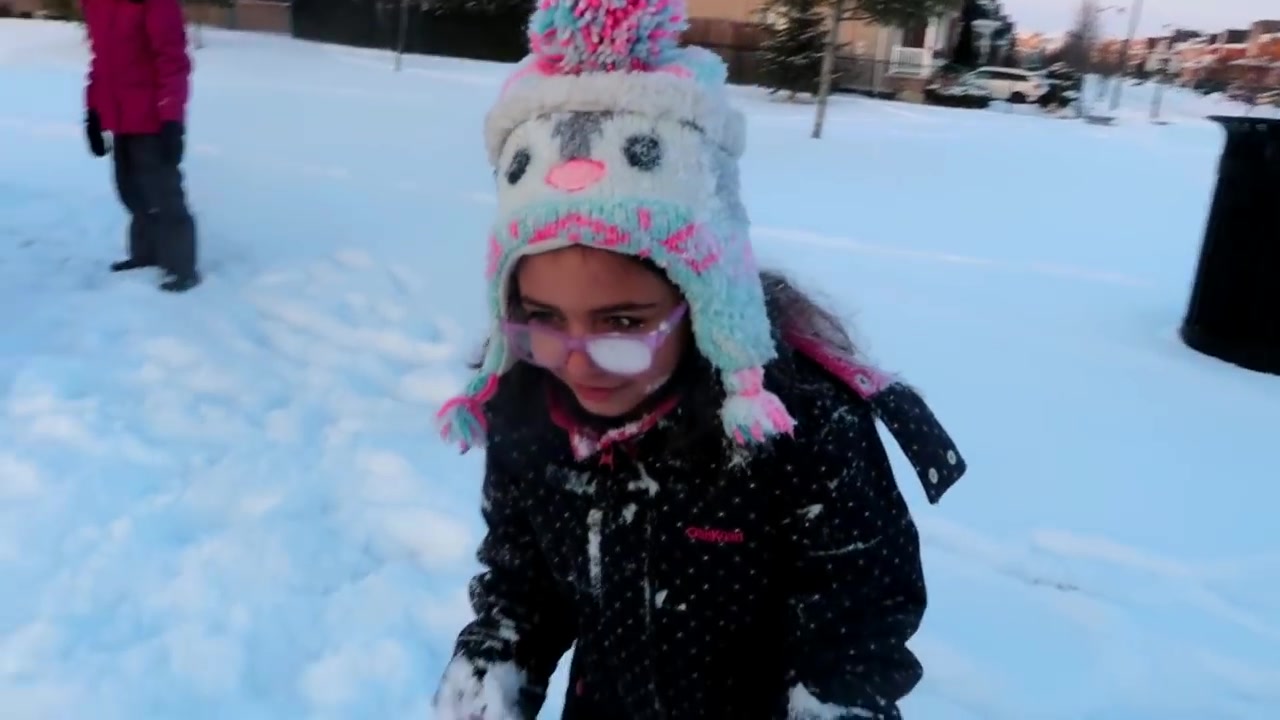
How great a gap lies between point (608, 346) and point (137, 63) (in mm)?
4420

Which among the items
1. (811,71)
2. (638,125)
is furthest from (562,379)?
(811,71)

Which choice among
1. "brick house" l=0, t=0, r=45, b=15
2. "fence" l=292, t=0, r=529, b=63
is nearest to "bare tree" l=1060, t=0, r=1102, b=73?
"fence" l=292, t=0, r=529, b=63

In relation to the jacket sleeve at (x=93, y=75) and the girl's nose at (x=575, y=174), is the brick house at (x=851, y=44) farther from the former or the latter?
the girl's nose at (x=575, y=174)

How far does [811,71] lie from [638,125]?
16.7 metres

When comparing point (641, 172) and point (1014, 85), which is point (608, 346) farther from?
point (1014, 85)

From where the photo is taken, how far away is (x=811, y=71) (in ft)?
56.3

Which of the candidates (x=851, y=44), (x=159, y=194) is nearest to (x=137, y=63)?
(x=159, y=194)

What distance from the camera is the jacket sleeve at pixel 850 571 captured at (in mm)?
1259

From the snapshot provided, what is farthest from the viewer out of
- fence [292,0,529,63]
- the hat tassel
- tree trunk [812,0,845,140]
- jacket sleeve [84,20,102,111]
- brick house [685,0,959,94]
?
brick house [685,0,959,94]

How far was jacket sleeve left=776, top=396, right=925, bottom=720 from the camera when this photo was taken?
126 cm

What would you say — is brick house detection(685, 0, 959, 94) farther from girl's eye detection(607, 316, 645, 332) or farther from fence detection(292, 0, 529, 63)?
girl's eye detection(607, 316, 645, 332)

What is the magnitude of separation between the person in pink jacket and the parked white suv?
21494 mm

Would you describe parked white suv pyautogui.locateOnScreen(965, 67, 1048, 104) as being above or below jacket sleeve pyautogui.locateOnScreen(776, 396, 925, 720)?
below

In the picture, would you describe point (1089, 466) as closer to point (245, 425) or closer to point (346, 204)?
point (245, 425)
